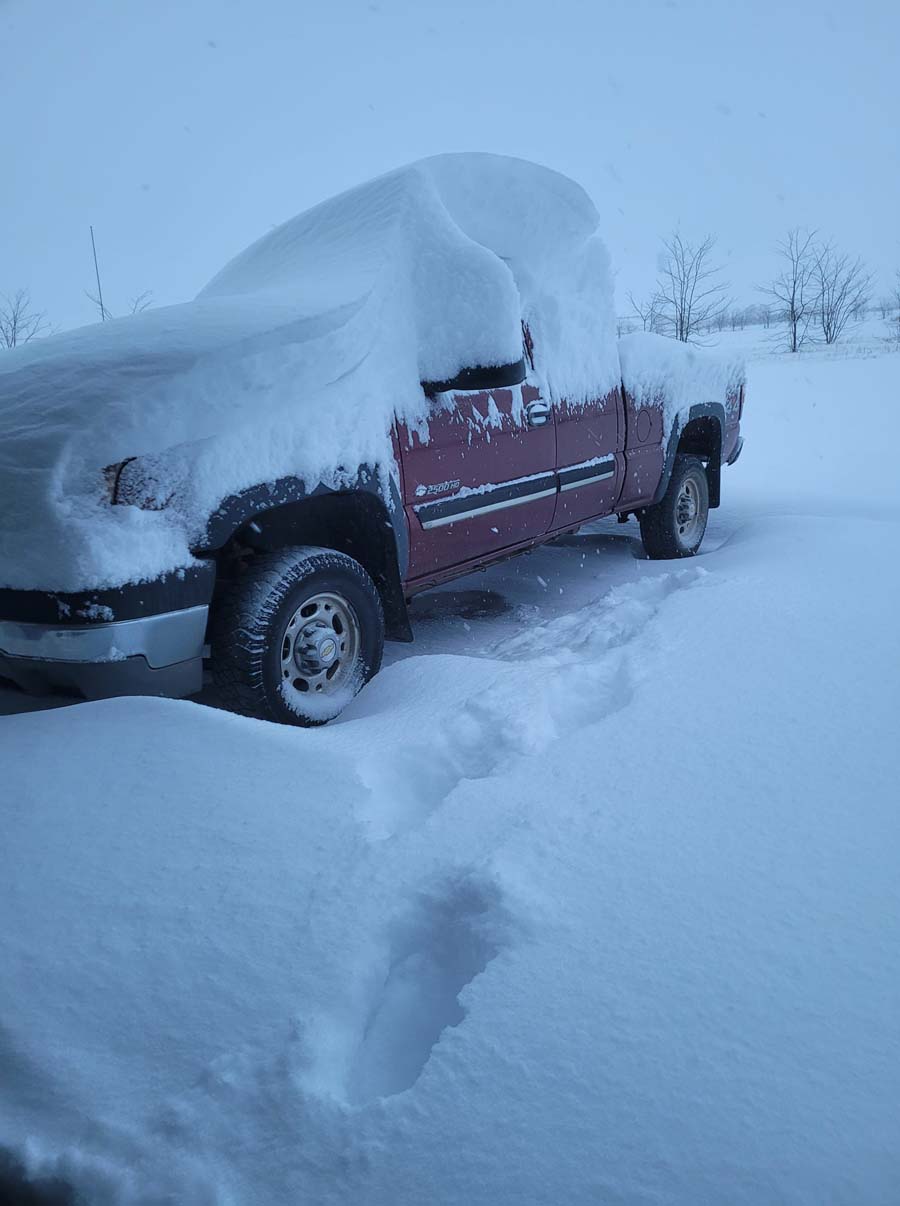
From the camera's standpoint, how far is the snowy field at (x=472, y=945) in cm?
112

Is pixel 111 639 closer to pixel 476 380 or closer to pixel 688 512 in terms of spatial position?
pixel 476 380

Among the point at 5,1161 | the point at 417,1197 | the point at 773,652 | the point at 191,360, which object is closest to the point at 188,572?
the point at 191,360

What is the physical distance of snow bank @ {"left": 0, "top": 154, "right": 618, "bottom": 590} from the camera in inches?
91.0

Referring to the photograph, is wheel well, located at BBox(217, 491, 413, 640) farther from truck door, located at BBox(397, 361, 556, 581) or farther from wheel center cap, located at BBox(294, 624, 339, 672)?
wheel center cap, located at BBox(294, 624, 339, 672)

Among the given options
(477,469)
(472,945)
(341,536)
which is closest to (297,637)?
(341,536)

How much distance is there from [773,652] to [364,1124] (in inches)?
83.7

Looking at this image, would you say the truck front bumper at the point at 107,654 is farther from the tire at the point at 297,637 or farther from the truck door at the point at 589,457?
the truck door at the point at 589,457

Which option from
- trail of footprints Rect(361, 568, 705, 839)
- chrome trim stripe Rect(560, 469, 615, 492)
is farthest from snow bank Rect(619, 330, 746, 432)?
trail of footprints Rect(361, 568, 705, 839)

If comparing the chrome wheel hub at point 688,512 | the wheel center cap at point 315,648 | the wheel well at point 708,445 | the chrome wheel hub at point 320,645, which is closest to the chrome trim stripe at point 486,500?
the chrome wheel hub at point 320,645

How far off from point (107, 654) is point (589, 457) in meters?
2.87

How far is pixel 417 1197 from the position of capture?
1063 millimetres

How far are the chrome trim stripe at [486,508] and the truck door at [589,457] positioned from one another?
200 millimetres

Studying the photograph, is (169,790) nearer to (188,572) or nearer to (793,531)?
(188,572)

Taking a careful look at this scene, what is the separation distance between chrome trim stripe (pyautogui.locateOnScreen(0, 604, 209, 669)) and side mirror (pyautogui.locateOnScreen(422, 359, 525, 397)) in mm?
1383
